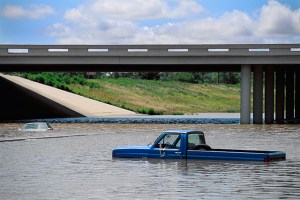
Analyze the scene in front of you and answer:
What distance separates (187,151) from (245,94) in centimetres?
4329

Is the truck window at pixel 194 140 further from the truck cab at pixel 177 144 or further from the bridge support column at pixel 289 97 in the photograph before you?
the bridge support column at pixel 289 97

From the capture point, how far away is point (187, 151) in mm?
30906

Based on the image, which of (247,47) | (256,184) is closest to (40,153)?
(256,184)

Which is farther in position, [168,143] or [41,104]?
[41,104]

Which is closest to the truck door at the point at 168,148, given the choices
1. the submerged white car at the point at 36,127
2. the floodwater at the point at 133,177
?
the floodwater at the point at 133,177

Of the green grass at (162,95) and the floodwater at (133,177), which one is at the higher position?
the green grass at (162,95)

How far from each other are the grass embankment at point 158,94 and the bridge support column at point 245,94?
195 ft

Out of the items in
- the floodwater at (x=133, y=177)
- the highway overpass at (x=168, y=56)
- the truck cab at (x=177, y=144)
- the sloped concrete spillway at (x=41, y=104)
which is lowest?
the floodwater at (x=133, y=177)

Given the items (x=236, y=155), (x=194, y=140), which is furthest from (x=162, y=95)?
(x=236, y=155)

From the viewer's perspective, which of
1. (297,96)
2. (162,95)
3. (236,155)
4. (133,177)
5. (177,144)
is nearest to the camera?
(133,177)

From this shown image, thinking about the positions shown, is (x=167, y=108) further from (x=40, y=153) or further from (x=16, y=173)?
(x=16, y=173)

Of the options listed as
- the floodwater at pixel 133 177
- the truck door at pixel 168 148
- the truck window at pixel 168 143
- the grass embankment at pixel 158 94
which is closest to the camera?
the floodwater at pixel 133 177

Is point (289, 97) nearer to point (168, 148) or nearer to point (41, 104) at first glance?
point (41, 104)

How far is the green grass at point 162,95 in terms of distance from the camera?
14600 cm
